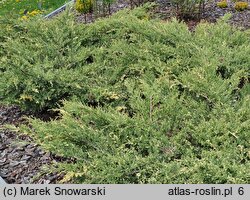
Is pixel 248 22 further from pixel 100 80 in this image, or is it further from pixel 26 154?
pixel 26 154

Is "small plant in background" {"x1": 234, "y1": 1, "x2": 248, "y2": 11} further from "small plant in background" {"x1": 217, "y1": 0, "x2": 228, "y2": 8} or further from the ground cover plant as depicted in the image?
the ground cover plant

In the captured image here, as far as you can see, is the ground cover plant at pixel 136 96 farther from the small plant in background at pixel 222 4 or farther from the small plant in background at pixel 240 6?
the small plant in background at pixel 222 4

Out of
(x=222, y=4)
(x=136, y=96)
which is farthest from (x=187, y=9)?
(x=136, y=96)

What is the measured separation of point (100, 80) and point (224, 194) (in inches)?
73.9

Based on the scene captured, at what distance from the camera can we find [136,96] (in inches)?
127

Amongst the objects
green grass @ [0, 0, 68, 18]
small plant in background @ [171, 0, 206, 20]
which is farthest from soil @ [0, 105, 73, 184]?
green grass @ [0, 0, 68, 18]

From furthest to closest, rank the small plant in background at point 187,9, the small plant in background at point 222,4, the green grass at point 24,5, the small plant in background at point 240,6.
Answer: the green grass at point 24,5
the small plant in background at point 222,4
the small plant in background at point 240,6
the small plant in background at point 187,9

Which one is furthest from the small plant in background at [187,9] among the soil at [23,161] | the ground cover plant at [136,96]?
the soil at [23,161]

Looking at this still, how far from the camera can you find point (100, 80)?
3896mm

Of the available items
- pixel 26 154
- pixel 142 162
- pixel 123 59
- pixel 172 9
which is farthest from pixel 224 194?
pixel 172 9

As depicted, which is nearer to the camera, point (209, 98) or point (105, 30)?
point (209, 98)

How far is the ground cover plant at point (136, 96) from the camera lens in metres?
2.66

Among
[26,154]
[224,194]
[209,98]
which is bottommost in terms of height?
[26,154]

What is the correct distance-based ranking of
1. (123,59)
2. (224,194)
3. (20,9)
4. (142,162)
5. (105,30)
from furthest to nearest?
(20,9), (105,30), (123,59), (142,162), (224,194)
